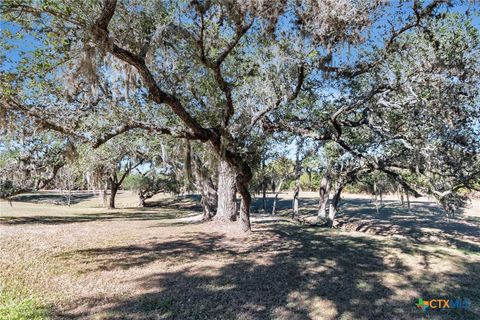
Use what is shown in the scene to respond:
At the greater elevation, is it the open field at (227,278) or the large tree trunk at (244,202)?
the large tree trunk at (244,202)

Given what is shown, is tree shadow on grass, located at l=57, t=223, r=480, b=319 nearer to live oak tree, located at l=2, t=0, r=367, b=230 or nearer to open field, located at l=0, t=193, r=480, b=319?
open field, located at l=0, t=193, r=480, b=319

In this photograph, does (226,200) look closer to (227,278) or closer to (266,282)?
(227,278)

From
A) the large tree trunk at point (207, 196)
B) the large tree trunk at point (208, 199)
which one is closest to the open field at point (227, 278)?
the large tree trunk at point (207, 196)

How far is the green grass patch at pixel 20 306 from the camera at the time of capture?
14.1 ft

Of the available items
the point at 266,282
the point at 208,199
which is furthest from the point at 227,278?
the point at 208,199

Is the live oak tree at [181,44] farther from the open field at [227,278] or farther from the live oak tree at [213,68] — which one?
the open field at [227,278]

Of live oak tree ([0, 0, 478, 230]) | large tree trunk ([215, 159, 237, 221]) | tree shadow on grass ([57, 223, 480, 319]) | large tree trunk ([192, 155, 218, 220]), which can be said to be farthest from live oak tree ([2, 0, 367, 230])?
large tree trunk ([192, 155, 218, 220])

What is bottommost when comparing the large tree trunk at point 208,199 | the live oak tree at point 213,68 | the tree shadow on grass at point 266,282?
the tree shadow on grass at point 266,282

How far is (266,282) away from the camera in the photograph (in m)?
6.02

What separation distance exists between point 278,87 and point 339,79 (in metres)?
2.31

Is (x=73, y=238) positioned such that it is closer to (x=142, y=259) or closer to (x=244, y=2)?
(x=142, y=259)

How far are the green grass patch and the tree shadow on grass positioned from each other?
36 centimetres

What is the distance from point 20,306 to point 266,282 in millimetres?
3999

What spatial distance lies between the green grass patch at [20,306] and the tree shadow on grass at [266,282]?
0.36 meters
